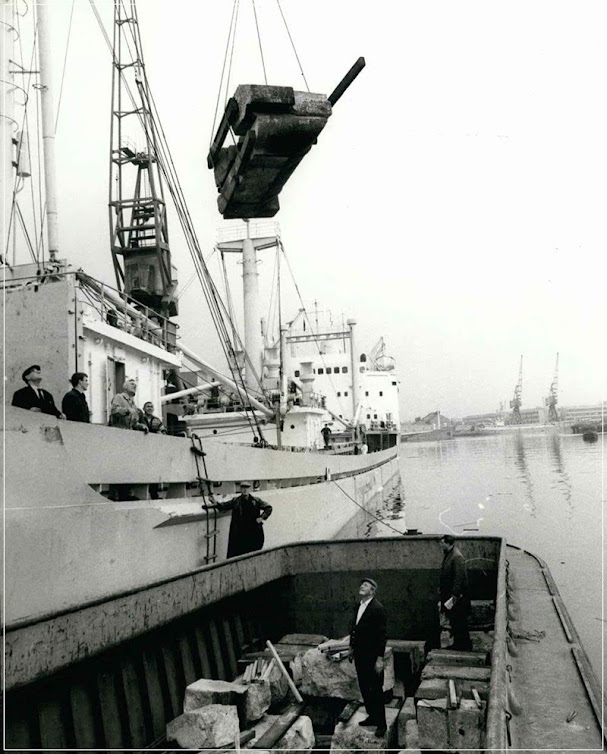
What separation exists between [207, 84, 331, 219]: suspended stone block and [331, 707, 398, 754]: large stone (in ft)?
15.7

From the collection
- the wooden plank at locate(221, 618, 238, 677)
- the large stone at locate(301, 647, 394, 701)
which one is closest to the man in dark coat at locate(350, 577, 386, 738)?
the large stone at locate(301, 647, 394, 701)

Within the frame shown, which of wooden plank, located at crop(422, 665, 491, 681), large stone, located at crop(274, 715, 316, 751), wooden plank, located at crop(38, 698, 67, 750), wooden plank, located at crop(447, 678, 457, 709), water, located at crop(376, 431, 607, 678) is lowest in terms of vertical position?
water, located at crop(376, 431, 607, 678)

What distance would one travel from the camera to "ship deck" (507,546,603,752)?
11.0 ft

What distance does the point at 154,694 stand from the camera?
216 inches

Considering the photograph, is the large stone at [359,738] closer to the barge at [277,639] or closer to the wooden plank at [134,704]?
the barge at [277,639]

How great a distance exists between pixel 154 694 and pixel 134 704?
0.25 metres

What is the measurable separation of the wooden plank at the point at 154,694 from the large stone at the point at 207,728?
440 millimetres

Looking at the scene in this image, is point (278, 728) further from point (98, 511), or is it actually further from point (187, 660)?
point (98, 511)

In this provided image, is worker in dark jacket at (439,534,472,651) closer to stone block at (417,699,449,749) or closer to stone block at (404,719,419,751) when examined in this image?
stone block at (404,719,419,751)

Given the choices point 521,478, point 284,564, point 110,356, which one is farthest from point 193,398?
point 521,478

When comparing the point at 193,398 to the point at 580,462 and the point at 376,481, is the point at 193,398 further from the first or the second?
the point at 580,462

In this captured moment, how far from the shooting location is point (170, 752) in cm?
488

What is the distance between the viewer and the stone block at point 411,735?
439cm

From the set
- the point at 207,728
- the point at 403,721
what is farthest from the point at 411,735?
the point at 207,728
